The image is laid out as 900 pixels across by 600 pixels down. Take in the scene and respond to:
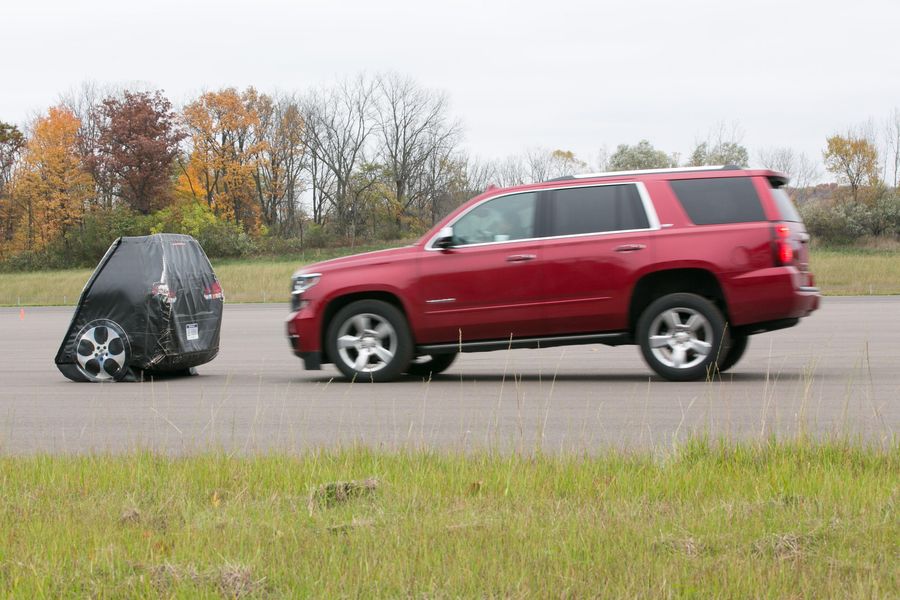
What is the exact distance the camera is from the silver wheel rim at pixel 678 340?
11359 millimetres

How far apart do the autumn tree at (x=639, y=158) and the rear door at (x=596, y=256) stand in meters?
72.2

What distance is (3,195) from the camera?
83.6 m

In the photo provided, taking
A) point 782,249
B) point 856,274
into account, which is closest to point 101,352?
point 782,249

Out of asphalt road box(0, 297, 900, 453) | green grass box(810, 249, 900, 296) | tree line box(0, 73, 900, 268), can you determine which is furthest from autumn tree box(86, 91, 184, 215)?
asphalt road box(0, 297, 900, 453)

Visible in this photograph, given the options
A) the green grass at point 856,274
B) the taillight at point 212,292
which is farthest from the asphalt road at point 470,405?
the green grass at point 856,274

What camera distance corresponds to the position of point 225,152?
278 feet

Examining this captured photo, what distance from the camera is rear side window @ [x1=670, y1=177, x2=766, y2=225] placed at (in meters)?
11.5

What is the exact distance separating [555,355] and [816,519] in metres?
11.4

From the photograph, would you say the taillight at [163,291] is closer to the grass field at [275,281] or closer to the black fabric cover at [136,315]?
the black fabric cover at [136,315]

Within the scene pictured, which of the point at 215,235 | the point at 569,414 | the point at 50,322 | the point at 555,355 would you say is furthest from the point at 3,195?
the point at 569,414

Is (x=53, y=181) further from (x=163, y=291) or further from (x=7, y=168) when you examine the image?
(x=163, y=291)

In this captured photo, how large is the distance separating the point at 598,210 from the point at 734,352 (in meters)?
2.27

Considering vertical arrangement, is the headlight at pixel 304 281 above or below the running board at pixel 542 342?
above

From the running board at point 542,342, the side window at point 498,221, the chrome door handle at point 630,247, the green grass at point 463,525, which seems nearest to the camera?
the green grass at point 463,525
